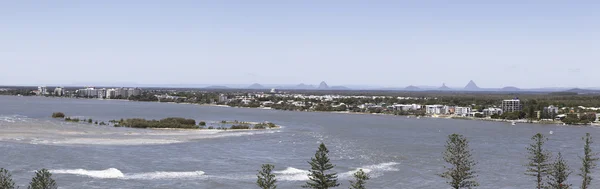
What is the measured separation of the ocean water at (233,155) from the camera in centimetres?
2356

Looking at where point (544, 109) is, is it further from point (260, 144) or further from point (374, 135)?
point (260, 144)

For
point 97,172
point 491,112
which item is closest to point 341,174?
point 97,172

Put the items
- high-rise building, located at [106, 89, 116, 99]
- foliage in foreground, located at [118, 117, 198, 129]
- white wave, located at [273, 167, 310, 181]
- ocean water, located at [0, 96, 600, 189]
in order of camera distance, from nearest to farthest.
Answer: ocean water, located at [0, 96, 600, 189] → white wave, located at [273, 167, 310, 181] → foliage in foreground, located at [118, 117, 198, 129] → high-rise building, located at [106, 89, 116, 99]

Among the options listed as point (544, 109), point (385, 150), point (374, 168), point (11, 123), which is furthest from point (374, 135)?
point (544, 109)

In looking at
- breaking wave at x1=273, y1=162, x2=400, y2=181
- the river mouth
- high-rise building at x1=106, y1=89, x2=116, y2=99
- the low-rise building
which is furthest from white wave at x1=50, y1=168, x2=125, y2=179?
high-rise building at x1=106, y1=89, x2=116, y2=99

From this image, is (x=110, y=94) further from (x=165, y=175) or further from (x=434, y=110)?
(x=165, y=175)

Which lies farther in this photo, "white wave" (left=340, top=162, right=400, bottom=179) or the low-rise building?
the low-rise building

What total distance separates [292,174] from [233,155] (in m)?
6.16

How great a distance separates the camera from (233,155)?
99.2 ft

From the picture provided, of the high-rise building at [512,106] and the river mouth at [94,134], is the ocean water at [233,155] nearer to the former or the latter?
the river mouth at [94,134]

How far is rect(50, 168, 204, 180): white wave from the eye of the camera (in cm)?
2339

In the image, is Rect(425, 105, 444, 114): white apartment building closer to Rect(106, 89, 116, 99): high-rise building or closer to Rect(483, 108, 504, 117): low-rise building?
Rect(483, 108, 504, 117): low-rise building

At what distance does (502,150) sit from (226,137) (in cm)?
1755

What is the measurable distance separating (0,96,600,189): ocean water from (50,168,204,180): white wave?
1.5 inches
